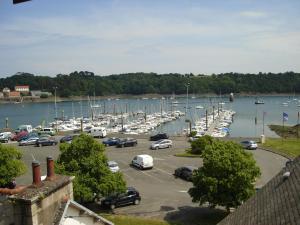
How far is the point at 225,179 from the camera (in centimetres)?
2853

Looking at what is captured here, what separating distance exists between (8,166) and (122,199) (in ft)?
32.0

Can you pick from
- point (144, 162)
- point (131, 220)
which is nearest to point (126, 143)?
point (144, 162)

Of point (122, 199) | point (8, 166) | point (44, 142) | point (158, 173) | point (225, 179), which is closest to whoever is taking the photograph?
point (225, 179)

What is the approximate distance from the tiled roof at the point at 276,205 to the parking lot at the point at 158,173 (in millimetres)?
12900

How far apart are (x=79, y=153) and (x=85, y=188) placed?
115 inches

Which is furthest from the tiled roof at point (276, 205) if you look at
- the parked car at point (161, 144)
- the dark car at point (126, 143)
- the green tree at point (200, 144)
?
the dark car at point (126, 143)

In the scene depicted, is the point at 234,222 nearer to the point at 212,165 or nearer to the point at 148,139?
the point at 212,165

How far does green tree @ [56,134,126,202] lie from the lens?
29.0 m

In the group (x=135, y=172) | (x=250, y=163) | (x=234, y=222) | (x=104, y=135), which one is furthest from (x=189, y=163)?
(x=234, y=222)

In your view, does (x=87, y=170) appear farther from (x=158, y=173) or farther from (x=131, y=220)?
(x=158, y=173)

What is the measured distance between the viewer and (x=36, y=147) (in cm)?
5956

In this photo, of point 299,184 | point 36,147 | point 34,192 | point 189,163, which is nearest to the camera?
point 34,192

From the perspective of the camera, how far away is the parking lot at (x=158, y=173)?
106ft

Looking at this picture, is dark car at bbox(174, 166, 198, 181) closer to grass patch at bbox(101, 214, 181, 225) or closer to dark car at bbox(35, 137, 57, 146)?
grass patch at bbox(101, 214, 181, 225)
